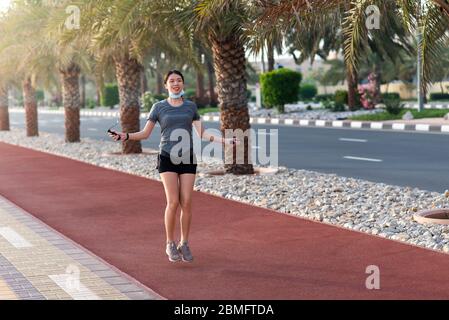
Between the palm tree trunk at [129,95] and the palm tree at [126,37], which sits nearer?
the palm tree at [126,37]

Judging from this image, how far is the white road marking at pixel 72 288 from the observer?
6664mm

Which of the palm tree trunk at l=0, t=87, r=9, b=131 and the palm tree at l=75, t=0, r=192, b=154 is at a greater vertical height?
the palm tree at l=75, t=0, r=192, b=154

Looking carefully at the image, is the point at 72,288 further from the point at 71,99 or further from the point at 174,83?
the point at 71,99

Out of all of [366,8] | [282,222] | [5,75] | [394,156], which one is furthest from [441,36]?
[5,75]

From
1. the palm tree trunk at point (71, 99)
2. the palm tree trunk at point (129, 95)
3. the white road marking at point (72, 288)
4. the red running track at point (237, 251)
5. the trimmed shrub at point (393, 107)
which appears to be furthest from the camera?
the trimmed shrub at point (393, 107)

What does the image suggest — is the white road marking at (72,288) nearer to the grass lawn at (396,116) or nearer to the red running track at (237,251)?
the red running track at (237,251)

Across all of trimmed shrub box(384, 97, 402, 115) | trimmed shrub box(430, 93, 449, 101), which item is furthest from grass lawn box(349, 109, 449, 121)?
trimmed shrub box(430, 93, 449, 101)

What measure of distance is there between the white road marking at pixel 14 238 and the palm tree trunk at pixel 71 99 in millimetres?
17016

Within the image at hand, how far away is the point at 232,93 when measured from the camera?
50.8ft

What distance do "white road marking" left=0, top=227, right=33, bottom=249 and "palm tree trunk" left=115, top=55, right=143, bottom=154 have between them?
35.9 ft

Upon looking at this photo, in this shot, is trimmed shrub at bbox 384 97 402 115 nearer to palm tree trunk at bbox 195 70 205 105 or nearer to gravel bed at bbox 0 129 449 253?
gravel bed at bbox 0 129 449 253

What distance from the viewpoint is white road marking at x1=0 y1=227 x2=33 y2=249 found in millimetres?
9005

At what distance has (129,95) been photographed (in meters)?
21.1

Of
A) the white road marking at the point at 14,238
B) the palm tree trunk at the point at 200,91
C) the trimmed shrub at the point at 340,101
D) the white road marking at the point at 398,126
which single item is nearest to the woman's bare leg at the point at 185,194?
the white road marking at the point at 14,238
